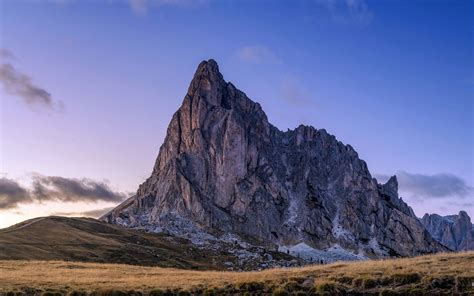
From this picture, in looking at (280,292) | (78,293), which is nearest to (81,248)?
(78,293)

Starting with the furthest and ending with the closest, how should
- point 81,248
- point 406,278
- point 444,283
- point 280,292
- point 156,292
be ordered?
point 81,248
point 156,292
point 406,278
point 280,292
point 444,283

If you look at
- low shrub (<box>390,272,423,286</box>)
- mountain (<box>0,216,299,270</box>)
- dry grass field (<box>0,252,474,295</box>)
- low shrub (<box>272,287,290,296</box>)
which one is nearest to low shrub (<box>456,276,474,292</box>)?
dry grass field (<box>0,252,474,295</box>)

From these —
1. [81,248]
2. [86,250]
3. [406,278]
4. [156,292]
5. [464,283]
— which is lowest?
[156,292]

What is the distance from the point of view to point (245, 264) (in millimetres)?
189625

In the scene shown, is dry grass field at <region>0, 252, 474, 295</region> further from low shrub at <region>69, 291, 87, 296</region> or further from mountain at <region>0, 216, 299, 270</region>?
mountain at <region>0, 216, 299, 270</region>

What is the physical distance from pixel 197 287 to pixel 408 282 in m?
12.9

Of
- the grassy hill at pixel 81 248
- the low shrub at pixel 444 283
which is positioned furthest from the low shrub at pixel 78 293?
the grassy hill at pixel 81 248

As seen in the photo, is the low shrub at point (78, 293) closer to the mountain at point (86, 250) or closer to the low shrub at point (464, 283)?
the low shrub at point (464, 283)

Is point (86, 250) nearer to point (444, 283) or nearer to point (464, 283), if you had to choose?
point (444, 283)

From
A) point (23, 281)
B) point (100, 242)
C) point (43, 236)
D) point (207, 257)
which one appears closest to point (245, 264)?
point (207, 257)

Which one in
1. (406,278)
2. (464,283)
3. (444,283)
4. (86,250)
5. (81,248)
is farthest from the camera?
(81,248)

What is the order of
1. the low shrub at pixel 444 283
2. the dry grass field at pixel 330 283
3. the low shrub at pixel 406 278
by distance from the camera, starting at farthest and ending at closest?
the low shrub at pixel 406 278
the dry grass field at pixel 330 283
the low shrub at pixel 444 283

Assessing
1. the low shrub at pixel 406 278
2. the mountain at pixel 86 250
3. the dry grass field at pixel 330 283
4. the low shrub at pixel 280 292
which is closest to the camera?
the dry grass field at pixel 330 283

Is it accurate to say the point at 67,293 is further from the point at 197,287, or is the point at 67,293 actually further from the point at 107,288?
the point at 197,287
